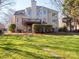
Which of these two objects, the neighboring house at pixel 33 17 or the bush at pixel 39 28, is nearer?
the bush at pixel 39 28

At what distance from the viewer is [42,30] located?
42.9m

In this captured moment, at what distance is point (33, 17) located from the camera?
2085 inches

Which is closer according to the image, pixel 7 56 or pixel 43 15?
pixel 7 56

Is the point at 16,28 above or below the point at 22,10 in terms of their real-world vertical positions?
below

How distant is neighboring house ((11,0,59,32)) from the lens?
50500 mm

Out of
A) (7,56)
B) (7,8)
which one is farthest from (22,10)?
(7,56)

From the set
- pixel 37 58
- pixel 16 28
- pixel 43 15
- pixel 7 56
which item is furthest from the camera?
pixel 43 15

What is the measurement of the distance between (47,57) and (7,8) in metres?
15.3

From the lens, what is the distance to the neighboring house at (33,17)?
50500 mm

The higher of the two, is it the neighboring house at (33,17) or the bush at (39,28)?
the neighboring house at (33,17)

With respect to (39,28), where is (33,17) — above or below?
above

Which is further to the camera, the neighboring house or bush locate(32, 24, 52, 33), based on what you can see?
the neighboring house

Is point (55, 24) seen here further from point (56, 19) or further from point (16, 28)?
point (16, 28)

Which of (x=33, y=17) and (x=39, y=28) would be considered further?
(x=33, y=17)
